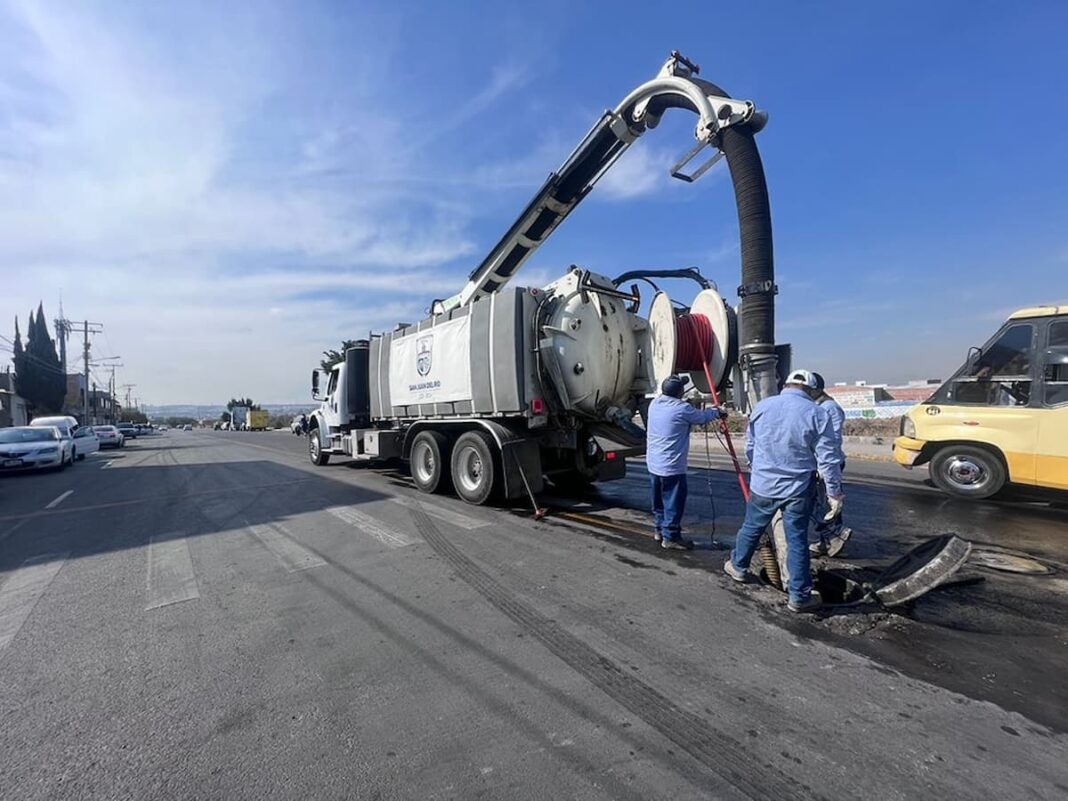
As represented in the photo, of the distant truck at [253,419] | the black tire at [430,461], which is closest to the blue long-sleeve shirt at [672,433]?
the black tire at [430,461]

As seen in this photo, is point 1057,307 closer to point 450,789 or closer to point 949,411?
point 949,411

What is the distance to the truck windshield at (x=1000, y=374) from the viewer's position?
692 cm

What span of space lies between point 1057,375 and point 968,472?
1.67 m

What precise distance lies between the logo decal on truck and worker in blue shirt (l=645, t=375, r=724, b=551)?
4.86 m

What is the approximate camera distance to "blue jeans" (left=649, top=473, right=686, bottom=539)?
5.27 meters

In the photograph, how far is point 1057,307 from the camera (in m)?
6.71

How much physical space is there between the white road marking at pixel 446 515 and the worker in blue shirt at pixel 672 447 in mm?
2327

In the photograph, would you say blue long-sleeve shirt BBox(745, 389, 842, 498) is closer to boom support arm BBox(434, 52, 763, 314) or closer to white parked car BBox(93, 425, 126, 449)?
boom support arm BBox(434, 52, 763, 314)

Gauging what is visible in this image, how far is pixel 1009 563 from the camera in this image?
4.78 m

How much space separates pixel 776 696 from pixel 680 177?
19.1 ft

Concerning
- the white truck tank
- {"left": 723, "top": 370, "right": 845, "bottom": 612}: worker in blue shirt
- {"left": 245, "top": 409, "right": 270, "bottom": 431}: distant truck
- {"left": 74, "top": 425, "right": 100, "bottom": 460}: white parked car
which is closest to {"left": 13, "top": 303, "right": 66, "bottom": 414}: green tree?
{"left": 245, "top": 409, "right": 270, "bottom": 431}: distant truck

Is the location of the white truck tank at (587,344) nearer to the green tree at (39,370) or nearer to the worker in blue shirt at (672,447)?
the worker in blue shirt at (672,447)

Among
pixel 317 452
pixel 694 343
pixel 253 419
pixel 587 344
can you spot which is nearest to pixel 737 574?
pixel 694 343

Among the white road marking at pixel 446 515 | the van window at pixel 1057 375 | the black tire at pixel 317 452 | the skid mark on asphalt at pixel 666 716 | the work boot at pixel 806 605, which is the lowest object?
the skid mark on asphalt at pixel 666 716
